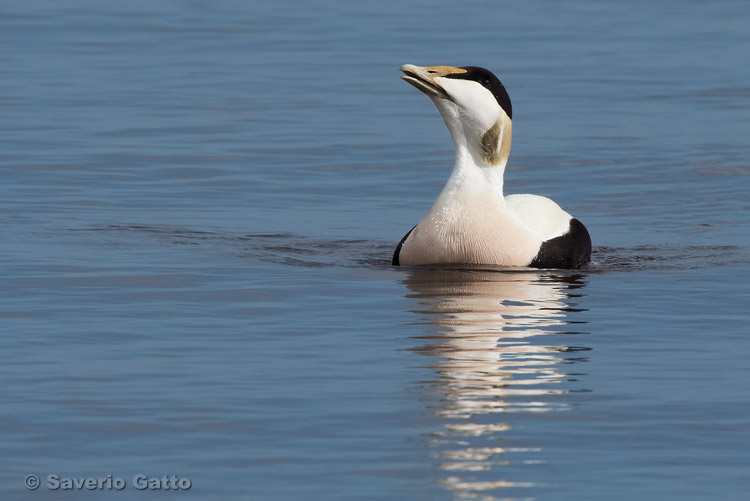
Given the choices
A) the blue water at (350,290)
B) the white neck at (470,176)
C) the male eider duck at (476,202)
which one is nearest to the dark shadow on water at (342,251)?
the blue water at (350,290)

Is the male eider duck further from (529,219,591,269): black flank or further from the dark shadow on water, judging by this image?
the dark shadow on water

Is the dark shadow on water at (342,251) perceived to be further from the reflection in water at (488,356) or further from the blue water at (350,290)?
the reflection in water at (488,356)

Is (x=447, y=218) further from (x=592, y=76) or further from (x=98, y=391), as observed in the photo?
(x=592, y=76)

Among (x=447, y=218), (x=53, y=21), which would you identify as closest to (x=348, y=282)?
(x=447, y=218)

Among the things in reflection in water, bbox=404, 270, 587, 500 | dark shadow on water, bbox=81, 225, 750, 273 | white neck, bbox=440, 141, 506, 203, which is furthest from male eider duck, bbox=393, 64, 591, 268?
dark shadow on water, bbox=81, 225, 750, 273

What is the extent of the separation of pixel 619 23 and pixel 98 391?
21783 mm

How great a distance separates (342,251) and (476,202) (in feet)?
5.25

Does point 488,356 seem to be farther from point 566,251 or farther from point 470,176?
point 566,251

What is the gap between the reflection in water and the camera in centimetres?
694

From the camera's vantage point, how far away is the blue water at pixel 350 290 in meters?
6.95

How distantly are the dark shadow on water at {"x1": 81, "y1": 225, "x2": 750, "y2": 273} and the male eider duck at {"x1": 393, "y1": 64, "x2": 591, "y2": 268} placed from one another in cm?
50

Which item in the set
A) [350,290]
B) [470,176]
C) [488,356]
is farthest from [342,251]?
[488,356]

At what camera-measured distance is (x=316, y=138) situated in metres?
18.2

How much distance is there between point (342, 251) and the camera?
489 inches
